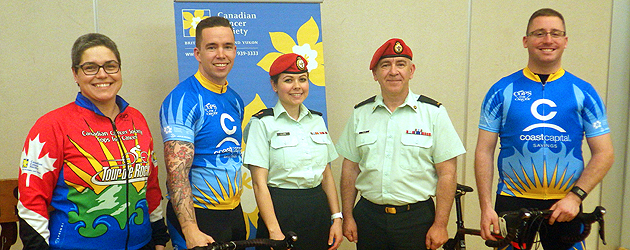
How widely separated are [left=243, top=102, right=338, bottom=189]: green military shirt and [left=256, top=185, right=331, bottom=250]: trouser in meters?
0.04

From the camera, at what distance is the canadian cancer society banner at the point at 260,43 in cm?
317

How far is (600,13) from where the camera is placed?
4.07 meters

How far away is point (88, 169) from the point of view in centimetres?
174

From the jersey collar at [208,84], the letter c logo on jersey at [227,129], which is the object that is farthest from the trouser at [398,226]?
the jersey collar at [208,84]

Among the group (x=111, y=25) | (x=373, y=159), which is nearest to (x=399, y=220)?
(x=373, y=159)

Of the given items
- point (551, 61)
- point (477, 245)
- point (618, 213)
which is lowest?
point (477, 245)

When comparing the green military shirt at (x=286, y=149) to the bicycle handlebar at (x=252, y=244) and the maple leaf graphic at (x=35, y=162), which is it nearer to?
the bicycle handlebar at (x=252, y=244)

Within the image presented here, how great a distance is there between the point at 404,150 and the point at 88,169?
1506 millimetres

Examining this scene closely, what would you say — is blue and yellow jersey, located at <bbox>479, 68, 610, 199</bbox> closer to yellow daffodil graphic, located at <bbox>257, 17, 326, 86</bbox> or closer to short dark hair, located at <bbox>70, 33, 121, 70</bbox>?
yellow daffodil graphic, located at <bbox>257, 17, 326, 86</bbox>

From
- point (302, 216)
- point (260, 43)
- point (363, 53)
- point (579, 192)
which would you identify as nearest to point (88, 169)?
point (302, 216)

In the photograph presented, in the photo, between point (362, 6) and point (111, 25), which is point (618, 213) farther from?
point (111, 25)

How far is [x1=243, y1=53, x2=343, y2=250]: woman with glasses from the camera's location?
7.30 feet

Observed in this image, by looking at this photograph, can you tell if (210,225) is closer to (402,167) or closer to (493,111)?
(402,167)

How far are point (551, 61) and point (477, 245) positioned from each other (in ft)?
7.85
